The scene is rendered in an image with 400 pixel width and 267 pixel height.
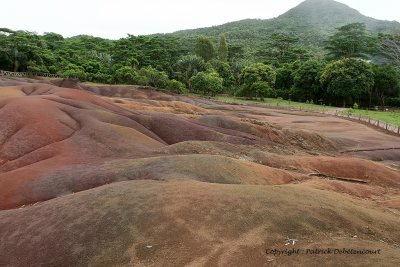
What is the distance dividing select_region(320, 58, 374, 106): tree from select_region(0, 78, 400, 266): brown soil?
53.4m

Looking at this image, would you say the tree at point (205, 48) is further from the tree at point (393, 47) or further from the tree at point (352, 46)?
the tree at point (393, 47)

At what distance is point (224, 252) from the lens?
9.21 meters

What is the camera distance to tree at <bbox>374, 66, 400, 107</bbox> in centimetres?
8469

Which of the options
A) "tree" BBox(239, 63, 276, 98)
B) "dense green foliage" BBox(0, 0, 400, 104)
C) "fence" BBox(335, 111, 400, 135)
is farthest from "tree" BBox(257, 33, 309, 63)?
"fence" BBox(335, 111, 400, 135)

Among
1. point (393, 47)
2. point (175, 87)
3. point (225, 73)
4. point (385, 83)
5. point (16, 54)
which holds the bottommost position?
point (175, 87)

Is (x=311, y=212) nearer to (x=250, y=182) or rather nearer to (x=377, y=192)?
(x=250, y=182)

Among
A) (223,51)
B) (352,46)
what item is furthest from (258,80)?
(352,46)

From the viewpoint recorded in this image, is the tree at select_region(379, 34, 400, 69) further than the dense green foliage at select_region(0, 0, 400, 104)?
No

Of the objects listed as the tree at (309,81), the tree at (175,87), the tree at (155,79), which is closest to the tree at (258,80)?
the tree at (309,81)

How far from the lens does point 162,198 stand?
39.3ft

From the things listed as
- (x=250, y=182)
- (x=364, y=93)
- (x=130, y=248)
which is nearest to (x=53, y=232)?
(x=130, y=248)

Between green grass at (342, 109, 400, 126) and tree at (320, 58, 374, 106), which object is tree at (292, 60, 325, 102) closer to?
Result: tree at (320, 58, 374, 106)

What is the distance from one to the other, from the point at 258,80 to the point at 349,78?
59.2ft

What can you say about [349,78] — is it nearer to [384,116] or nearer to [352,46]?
[384,116]
